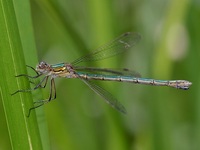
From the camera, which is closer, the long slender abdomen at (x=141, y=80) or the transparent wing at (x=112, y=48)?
the transparent wing at (x=112, y=48)

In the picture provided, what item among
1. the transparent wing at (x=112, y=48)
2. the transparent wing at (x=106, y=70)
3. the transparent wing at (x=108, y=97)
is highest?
the transparent wing at (x=112, y=48)

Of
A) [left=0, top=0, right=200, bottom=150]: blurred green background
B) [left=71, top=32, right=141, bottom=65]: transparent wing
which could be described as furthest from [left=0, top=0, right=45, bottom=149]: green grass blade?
[left=71, top=32, right=141, bottom=65]: transparent wing

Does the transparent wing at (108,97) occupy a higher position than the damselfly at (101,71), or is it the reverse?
the damselfly at (101,71)

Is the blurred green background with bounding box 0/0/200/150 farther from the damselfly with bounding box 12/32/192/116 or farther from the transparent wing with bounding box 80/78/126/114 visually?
the transparent wing with bounding box 80/78/126/114

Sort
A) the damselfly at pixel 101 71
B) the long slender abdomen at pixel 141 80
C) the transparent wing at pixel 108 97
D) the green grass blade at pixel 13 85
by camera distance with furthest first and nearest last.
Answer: the long slender abdomen at pixel 141 80, the damselfly at pixel 101 71, the transparent wing at pixel 108 97, the green grass blade at pixel 13 85

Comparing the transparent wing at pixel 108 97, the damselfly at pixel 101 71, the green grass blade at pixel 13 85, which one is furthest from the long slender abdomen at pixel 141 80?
the green grass blade at pixel 13 85

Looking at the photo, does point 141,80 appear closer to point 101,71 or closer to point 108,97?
point 101,71

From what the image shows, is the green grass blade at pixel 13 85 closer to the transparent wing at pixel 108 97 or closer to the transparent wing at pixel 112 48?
the transparent wing at pixel 108 97

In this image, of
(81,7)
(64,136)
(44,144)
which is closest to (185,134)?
(64,136)
